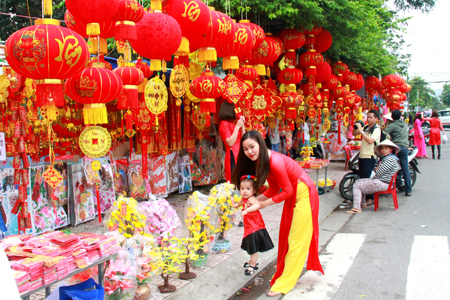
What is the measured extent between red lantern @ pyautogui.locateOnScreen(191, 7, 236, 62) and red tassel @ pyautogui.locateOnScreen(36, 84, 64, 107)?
1.97 m

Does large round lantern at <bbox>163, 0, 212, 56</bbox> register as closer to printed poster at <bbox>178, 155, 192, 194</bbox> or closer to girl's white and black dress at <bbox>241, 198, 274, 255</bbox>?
girl's white and black dress at <bbox>241, 198, 274, 255</bbox>

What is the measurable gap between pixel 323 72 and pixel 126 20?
6.12m

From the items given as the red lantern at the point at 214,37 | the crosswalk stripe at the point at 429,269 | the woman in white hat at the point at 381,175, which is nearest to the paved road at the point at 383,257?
the crosswalk stripe at the point at 429,269

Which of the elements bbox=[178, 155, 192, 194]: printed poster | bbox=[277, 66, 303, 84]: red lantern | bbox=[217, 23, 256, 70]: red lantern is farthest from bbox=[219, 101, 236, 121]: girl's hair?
bbox=[277, 66, 303, 84]: red lantern

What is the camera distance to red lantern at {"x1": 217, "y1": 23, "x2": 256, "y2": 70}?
5.12m

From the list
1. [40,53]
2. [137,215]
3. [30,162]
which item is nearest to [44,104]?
[40,53]

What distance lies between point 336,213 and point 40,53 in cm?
567

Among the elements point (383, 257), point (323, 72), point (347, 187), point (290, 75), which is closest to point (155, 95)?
point (383, 257)

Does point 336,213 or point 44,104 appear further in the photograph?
point 336,213

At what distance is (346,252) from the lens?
4801 millimetres

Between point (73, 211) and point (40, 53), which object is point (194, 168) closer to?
point (73, 211)

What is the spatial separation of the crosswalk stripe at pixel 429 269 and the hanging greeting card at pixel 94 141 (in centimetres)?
348

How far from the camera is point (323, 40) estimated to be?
8.38 meters

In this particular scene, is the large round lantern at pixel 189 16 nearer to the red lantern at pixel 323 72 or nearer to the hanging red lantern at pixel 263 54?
the hanging red lantern at pixel 263 54
